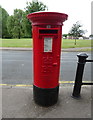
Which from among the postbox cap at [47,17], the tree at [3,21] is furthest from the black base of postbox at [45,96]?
the tree at [3,21]

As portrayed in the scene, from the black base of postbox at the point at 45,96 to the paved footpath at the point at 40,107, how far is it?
10cm

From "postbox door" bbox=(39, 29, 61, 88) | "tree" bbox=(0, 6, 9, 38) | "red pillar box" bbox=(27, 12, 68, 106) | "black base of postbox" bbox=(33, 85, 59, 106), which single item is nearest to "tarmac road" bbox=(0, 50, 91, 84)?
"black base of postbox" bbox=(33, 85, 59, 106)

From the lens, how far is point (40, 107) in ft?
7.51

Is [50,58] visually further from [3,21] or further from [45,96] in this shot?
[3,21]

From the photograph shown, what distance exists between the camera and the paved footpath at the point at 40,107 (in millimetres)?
2080

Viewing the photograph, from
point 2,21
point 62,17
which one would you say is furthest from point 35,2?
point 2,21

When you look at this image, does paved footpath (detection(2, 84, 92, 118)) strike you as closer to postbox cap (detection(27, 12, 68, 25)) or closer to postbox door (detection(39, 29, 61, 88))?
postbox door (detection(39, 29, 61, 88))

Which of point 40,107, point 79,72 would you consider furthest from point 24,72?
point 79,72

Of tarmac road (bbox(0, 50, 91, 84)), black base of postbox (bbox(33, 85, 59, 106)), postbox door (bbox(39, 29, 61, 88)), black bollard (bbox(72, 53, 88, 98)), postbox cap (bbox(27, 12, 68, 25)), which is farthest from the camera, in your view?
tarmac road (bbox(0, 50, 91, 84))

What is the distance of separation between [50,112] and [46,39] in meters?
1.41

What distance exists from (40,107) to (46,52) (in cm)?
116

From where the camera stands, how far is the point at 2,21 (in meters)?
45.0

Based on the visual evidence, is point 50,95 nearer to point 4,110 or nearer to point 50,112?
point 50,112

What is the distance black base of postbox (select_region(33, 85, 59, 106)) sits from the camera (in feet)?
7.38
